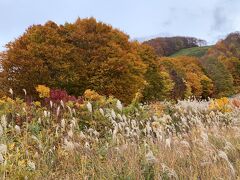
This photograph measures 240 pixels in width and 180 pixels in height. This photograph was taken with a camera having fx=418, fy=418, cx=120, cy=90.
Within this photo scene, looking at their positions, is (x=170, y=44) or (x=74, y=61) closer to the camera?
(x=74, y=61)

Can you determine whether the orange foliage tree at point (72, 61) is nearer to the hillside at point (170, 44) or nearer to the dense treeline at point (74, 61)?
the dense treeline at point (74, 61)

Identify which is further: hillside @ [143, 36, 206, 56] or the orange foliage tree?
hillside @ [143, 36, 206, 56]

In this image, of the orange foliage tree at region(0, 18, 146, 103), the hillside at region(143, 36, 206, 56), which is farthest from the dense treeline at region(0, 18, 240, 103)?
the hillside at region(143, 36, 206, 56)

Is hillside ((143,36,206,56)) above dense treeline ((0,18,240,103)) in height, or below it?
above

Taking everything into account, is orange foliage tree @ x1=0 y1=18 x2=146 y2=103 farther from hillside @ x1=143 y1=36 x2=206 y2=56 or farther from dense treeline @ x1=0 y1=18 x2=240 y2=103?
hillside @ x1=143 y1=36 x2=206 y2=56

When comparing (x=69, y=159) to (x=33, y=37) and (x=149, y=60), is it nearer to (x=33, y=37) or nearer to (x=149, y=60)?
(x=33, y=37)

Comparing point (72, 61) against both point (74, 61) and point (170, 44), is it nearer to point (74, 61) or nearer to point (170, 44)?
point (74, 61)

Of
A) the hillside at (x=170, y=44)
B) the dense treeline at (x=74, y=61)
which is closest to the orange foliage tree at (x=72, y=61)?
the dense treeline at (x=74, y=61)

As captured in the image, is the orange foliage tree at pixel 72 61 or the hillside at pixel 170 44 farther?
the hillside at pixel 170 44

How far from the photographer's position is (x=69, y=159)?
4.76 meters

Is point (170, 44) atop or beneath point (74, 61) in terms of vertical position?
atop

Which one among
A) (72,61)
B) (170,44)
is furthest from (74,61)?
(170,44)

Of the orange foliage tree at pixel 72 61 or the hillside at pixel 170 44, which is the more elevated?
the hillside at pixel 170 44

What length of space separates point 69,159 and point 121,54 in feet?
68.9
